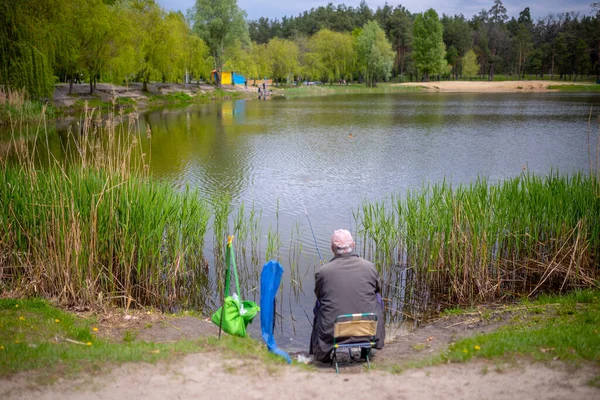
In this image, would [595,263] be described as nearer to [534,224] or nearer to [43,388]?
[534,224]

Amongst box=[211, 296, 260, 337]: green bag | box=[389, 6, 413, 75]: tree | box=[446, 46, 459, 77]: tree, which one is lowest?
box=[211, 296, 260, 337]: green bag

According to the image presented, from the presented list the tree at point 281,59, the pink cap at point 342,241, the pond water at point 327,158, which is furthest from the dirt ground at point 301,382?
the tree at point 281,59

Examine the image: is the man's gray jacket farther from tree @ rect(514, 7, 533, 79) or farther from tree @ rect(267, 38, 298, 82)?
tree @ rect(514, 7, 533, 79)

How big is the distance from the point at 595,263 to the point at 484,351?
345 centimetres

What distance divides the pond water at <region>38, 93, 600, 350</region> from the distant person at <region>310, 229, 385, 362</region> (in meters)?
1.41

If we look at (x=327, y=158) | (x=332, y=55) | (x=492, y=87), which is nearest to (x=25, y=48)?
(x=327, y=158)

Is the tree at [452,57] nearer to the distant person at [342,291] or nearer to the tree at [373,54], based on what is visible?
the tree at [373,54]

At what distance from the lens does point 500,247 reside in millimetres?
7922

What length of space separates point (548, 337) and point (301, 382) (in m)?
2.38

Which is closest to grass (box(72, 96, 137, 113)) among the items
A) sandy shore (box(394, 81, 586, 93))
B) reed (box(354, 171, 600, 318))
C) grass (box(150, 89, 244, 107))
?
grass (box(150, 89, 244, 107))

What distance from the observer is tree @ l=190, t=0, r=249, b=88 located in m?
66.4

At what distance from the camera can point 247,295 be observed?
8.51 metres

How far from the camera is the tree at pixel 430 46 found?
94500 millimetres

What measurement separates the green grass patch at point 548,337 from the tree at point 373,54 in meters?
81.2
